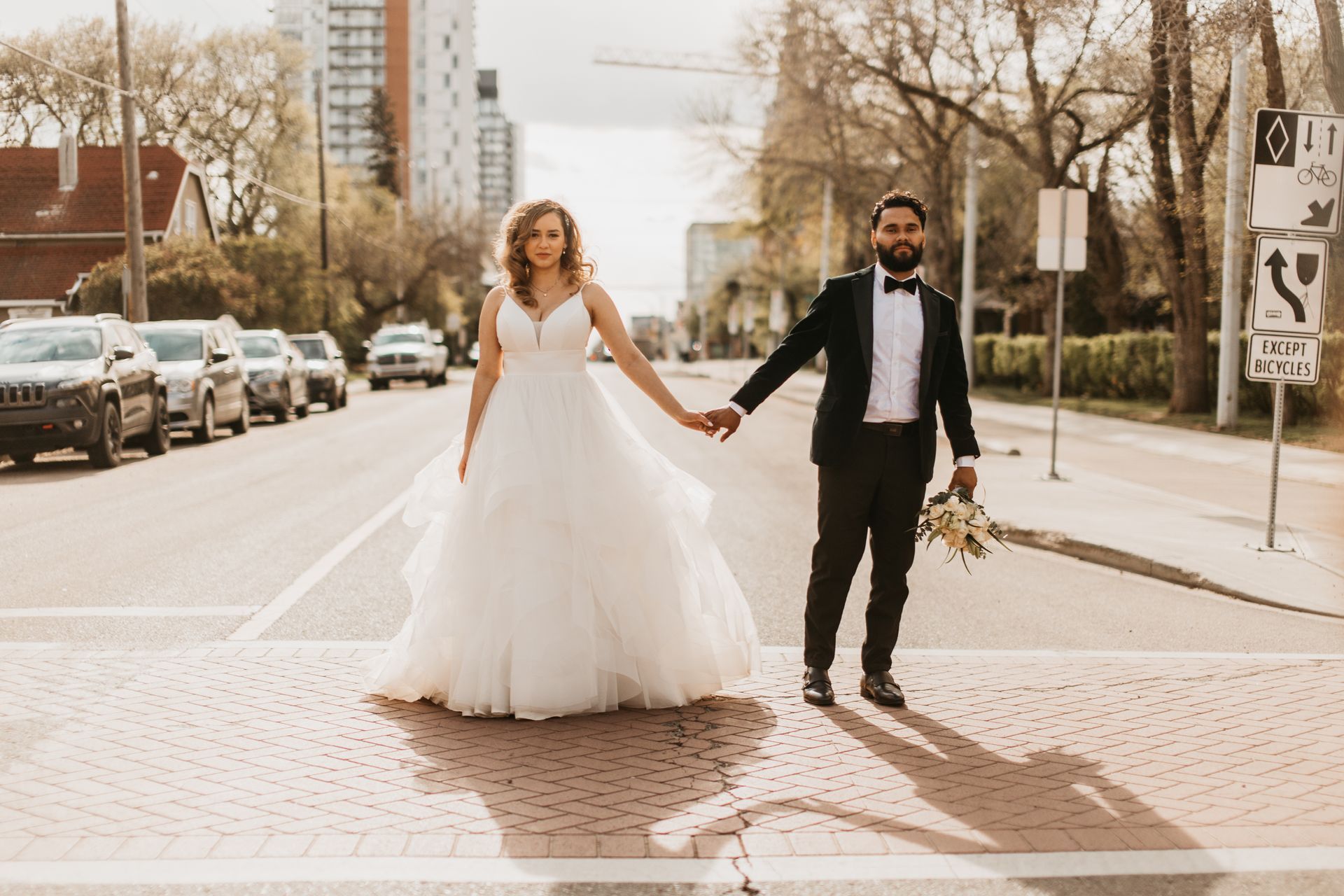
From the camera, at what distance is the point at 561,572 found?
17.5 feet

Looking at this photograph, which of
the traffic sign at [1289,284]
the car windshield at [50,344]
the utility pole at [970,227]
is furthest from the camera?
the utility pole at [970,227]

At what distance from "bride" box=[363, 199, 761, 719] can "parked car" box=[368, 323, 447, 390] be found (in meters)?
39.4

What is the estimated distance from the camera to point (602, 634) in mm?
5379

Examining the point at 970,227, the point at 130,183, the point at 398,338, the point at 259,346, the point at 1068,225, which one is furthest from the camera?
the point at 398,338

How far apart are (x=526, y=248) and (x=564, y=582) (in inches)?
57.8

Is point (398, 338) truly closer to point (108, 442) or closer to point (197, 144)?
point (197, 144)

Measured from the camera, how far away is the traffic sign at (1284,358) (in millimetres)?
9688

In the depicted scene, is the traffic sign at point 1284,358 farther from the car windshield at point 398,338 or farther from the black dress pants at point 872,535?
the car windshield at point 398,338

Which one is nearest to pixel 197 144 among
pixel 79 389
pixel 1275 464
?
pixel 79 389

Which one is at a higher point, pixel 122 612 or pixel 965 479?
pixel 965 479

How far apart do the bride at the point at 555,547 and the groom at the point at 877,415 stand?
1.37 ft

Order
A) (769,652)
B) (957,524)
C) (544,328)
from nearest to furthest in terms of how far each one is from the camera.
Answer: (957,524), (544,328), (769,652)

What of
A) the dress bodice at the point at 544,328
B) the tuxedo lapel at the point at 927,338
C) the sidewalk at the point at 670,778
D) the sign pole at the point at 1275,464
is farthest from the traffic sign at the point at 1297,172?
the dress bodice at the point at 544,328

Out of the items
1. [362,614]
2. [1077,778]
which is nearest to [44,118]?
[362,614]
